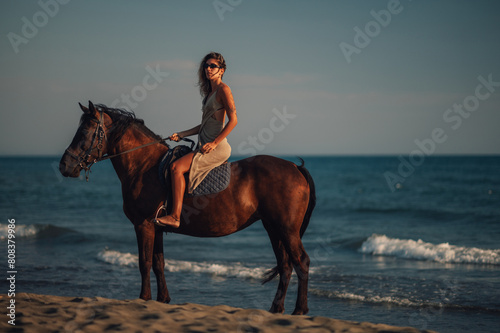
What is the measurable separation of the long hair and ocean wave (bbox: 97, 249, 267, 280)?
5.24m

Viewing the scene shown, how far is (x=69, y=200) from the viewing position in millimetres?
27203

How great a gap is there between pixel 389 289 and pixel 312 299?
1661mm

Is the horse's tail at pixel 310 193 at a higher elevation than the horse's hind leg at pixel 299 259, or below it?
higher

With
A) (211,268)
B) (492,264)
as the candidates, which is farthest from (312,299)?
(492,264)

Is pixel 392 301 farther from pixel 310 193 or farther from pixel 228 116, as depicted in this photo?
pixel 228 116

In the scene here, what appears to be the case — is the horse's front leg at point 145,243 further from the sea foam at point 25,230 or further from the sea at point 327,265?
the sea foam at point 25,230

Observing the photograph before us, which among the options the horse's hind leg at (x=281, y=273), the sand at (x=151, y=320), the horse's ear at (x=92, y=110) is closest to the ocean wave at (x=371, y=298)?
the horse's hind leg at (x=281, y=273)

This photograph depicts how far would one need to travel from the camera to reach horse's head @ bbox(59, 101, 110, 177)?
15.5 ft

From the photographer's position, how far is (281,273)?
5.21 m

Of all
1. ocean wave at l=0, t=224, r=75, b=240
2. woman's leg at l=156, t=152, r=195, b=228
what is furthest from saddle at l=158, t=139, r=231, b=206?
ocean wave at l=0, t=224, r=75, b=240

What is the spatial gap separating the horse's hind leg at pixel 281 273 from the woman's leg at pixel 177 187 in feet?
3.95

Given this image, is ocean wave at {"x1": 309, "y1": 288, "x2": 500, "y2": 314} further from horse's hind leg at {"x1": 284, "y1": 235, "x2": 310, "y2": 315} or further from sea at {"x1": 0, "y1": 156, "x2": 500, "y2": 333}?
horse's hind leg at {"x1": 284, "y1": 235, "x2": 310, "y2": 315}

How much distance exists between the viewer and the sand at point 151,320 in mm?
3920

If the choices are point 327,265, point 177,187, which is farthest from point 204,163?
point 327,265
